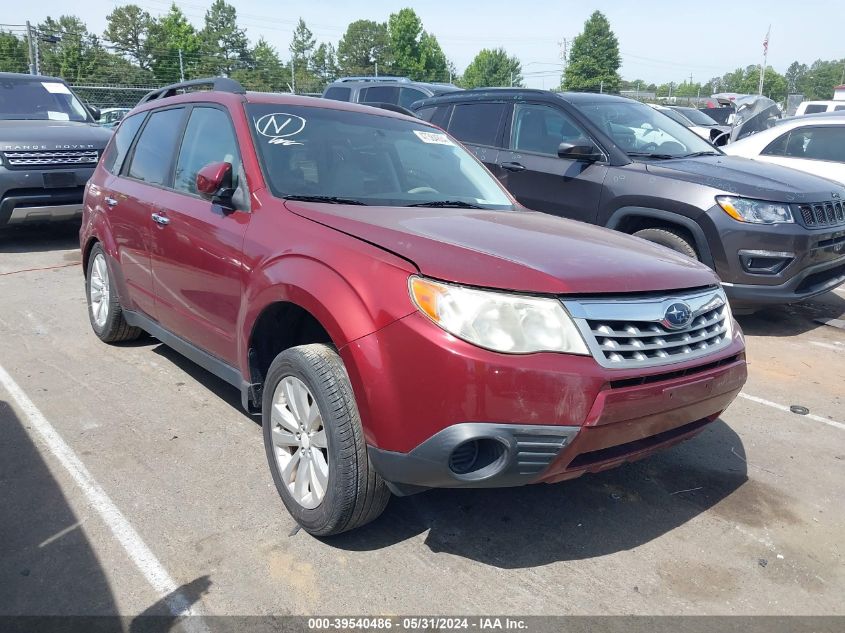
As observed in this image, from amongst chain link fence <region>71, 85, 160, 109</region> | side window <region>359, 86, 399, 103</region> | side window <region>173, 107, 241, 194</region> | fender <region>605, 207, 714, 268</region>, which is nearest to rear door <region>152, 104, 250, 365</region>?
side window <region>173, 107, 241, 194</region>

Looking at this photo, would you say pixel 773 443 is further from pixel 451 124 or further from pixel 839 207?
pixel 451 124

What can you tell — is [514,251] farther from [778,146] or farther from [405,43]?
[405,43]

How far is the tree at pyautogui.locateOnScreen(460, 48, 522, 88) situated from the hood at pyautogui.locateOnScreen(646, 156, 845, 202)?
3295 inches

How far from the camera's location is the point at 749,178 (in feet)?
18.6

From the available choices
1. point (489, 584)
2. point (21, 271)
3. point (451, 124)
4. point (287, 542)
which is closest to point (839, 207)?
point (451, 124)

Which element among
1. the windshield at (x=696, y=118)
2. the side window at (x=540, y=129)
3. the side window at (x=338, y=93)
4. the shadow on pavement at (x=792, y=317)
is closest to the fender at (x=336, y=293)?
the side window at (x=540, y=129)

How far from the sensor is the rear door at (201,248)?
3348mm

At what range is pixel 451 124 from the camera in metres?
7.49

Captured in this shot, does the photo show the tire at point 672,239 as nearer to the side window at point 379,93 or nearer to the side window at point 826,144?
the side window at point 826,144

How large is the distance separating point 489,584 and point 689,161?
4678mm

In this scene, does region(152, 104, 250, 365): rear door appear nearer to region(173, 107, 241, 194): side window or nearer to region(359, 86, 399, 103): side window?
A: region(173, 107, 241, 194): side window

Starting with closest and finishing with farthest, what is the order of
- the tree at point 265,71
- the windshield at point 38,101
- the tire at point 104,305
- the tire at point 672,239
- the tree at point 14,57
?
1. the tire at point 104,305
2. the tire at point 672,239
3. the windshield at point 38,101
4. the tree at point 14,57
5. the tree at point 265,71

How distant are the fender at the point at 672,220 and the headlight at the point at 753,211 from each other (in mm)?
256

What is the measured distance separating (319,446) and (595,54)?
89.0 meters
